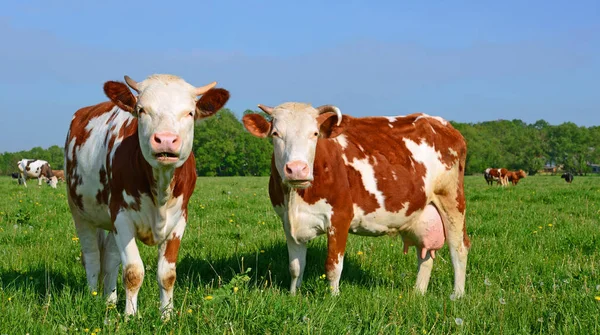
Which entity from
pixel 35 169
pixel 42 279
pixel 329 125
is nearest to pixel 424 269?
pixel 329 125

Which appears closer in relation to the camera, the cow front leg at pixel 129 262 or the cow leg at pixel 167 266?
the cow front leg at pixel 129 262

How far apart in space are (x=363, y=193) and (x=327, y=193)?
59cm

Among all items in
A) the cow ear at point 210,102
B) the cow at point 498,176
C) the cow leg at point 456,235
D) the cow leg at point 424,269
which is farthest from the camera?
Result: the cow at point 498,176

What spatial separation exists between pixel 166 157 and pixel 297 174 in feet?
4.56

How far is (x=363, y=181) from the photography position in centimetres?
602

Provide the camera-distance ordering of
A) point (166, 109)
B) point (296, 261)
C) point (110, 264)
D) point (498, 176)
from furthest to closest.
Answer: point (498, 176) → point (296, 261) → point (110, 264) → point (166, 109)

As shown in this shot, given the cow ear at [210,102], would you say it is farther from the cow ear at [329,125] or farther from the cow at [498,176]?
the cow at [498,176]

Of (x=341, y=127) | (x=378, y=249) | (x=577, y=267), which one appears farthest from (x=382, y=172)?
(x=577, y=267)

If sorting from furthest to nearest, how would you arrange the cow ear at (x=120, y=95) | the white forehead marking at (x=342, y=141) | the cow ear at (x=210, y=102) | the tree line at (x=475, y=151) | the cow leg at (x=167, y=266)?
the tree line at (x=475, y=151) → the white forehead marking at (x=342, y=141) → the cow leg at (x=167, y=266) → the cow ear at (x=210, y=102) → the cow ear at (x=120, y=95)

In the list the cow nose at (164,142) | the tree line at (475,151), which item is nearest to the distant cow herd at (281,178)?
the cow nose at (164,142)

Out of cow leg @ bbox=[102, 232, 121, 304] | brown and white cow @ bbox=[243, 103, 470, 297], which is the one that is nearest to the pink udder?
brown and white cow @ bbox=[243, 103, 470, 297]

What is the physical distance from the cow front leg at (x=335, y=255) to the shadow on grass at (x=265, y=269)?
50 cm

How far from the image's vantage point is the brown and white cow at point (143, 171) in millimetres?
4105

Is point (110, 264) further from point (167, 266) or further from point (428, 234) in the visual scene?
point (428, 234)
